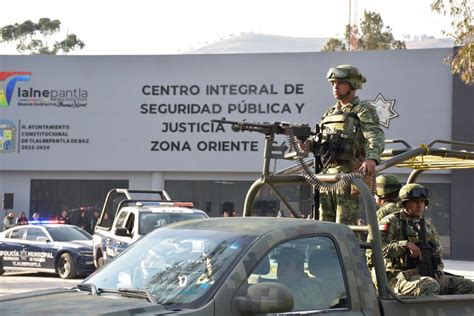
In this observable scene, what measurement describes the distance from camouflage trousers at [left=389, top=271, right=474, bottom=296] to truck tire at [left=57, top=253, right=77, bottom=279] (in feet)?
49.3

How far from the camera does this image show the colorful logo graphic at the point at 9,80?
1449 inches

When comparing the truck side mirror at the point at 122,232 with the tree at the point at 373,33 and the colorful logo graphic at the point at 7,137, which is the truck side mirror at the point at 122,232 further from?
the tree at the point at 373,33

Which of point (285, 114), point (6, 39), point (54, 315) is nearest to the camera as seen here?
point (54, 315)

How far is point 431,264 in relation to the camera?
6984mm

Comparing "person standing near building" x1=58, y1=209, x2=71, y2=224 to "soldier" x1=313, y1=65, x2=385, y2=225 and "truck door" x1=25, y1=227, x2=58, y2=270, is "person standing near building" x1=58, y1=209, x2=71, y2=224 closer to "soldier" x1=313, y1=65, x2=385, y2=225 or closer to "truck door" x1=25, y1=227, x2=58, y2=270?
"truck door" x1=25, y1=227, x2=58, y2=270

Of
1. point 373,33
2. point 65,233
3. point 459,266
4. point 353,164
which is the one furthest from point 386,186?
point 373,33

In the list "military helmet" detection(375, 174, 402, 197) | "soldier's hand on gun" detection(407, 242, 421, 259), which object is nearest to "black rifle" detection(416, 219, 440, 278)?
"soldier's hand on gun" detection(407, 242, 421, 259)

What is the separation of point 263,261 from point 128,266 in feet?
2.97

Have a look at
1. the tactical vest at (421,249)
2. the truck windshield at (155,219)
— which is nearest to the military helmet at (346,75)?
the tactical vest at (421,249)

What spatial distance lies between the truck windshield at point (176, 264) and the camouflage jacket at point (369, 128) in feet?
6.28

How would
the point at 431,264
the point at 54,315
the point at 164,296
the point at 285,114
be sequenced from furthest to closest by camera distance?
the point at 285,114 < the point at 431,264 < the point at 164,296 < the point at 54,315

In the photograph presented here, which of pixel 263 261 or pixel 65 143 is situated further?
pixel 65 143

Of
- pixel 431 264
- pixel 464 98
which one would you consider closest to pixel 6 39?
pixel 464 98

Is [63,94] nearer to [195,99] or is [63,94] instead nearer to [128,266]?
[195,99]
